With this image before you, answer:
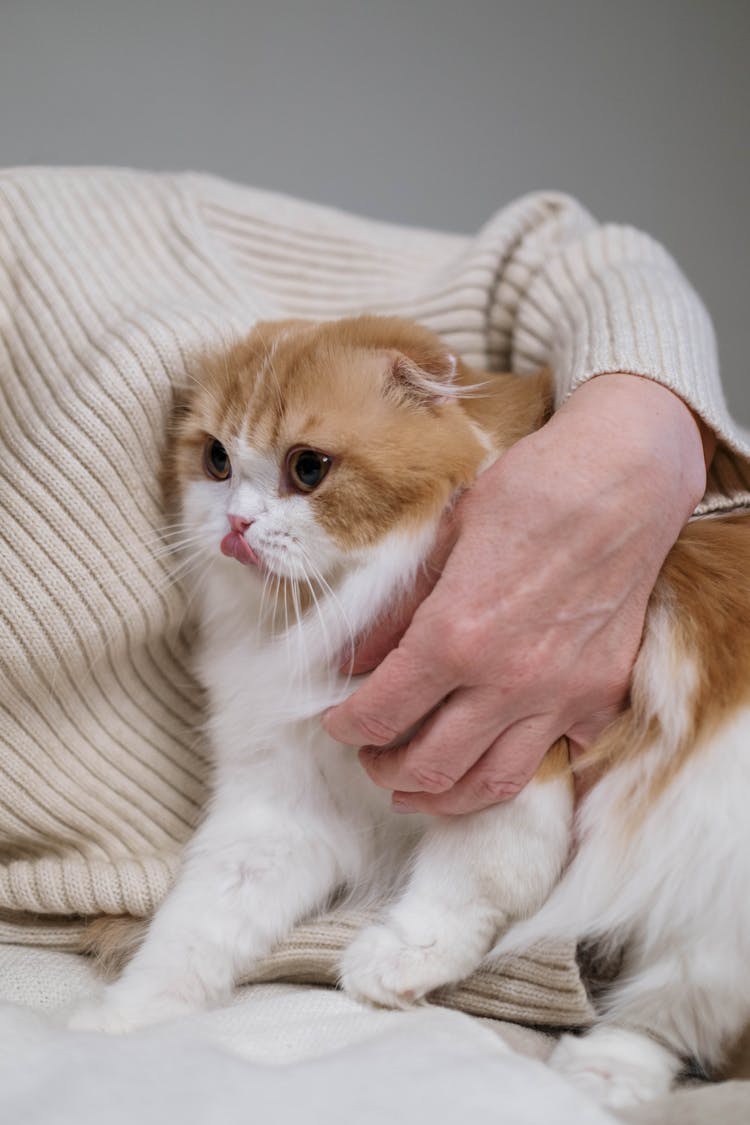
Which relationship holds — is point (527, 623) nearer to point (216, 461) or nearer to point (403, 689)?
point (403, 689)

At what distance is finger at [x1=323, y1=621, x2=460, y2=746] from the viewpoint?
104cm

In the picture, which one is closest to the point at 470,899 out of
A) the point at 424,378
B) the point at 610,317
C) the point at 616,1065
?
the point at 616,1065

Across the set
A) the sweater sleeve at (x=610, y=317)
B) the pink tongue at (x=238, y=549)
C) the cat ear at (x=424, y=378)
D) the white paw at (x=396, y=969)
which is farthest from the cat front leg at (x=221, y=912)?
the sweater sleeve at (x=610, y=317)

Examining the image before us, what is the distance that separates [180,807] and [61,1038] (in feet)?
1.60

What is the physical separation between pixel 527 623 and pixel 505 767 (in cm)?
15

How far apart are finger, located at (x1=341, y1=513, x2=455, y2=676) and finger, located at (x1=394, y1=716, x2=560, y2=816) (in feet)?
0.55

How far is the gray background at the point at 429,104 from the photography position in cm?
218

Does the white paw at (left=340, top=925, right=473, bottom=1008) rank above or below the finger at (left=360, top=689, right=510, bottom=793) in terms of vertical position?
below

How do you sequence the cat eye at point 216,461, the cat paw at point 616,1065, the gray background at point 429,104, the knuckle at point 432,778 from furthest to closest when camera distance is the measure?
the gray background at point 429,104 < the cat eye at point 216,461 < the knuckle at point 432,778 < the cat paw at point 616,1065

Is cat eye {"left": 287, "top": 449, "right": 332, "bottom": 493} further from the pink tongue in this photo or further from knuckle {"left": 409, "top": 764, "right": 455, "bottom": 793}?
knuckle {"left": 409, "top": 764, "right": 455, "bottom": 793}

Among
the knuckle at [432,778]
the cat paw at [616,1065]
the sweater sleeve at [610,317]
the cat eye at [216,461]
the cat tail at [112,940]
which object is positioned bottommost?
the cat tail at [112,940]

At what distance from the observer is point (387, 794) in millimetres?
1181

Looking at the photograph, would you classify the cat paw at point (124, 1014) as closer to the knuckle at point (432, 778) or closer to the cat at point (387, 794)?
the cat at point (387, 794)

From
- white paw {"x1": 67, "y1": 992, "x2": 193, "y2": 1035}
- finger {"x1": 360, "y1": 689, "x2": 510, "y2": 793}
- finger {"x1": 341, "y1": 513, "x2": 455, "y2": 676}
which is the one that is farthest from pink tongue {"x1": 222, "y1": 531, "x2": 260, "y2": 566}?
Result: white paw {"x1": 67, "y1": 992, "x2": 193, "y2": 1035}
